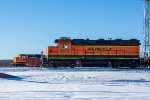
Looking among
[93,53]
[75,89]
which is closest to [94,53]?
Answer: [93,53]

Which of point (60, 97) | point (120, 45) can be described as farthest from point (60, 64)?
point (60, 97)

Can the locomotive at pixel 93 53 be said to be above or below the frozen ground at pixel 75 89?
above

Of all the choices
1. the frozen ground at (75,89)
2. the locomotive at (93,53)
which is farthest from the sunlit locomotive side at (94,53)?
the frozen ground at (75,89)

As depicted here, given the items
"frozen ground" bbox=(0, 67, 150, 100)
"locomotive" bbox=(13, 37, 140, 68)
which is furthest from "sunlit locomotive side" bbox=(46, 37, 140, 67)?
"frozen ground" bbox=(0, 67, 150, 100)

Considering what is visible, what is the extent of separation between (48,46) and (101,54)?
543 cm

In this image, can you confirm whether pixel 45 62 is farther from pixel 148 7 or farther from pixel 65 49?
pixel 148 7

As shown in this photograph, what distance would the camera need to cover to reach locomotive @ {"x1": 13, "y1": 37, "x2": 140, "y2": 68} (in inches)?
1313

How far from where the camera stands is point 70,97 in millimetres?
8922

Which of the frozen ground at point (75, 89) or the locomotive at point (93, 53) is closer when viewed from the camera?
the frozen ground at point (75, 89)

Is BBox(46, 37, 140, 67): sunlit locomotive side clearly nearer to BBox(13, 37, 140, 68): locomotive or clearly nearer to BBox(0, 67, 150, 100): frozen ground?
BBox(13, 37, 140, 68): locomotive

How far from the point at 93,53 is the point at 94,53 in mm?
122

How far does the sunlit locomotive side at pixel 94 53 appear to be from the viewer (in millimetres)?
33344

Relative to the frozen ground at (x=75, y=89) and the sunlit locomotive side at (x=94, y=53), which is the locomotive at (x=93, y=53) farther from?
the frozen ground at (x=75, y=89)

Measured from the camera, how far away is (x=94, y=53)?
111 ft
